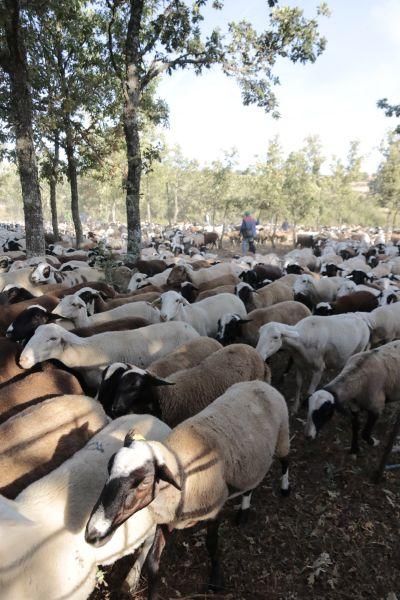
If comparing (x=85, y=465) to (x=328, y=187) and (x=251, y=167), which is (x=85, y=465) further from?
(x=328, y=187)

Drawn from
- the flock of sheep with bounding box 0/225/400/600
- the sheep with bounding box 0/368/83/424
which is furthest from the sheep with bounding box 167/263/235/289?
the sheep with bounding box 0/368/83/424

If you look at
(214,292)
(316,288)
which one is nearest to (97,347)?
(214,292)

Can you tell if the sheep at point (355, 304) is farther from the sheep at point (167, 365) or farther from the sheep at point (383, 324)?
the sheep at point (167, 365)

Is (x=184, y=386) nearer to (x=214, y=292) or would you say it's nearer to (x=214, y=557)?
(x=214, y=557)

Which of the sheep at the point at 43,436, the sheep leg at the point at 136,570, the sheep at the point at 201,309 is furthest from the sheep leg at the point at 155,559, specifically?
the sheep at the point at 201,309

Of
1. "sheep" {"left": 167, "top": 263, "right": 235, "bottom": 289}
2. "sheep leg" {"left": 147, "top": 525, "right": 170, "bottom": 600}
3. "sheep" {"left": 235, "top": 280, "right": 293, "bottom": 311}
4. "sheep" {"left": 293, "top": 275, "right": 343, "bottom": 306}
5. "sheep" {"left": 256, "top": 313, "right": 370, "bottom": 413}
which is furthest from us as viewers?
"sheep" {"left": 167, "top": 263, "right": 235, "bottom": 289}

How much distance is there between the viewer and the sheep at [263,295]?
336 inches

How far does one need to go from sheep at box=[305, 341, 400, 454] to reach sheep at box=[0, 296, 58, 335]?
4.85m

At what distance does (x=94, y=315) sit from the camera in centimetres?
670

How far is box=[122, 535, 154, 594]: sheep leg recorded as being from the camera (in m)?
3.05

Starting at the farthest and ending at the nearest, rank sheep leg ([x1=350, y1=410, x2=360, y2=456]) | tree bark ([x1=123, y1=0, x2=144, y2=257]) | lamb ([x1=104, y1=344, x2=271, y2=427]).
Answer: tree bark ([x1=123, y1=0, x2=144, y2=257]), sheep leg ([x1=350, y1=410, x2=360, y2=456]), lamb ([x1=104, y1=344, x2=271, y2=427])

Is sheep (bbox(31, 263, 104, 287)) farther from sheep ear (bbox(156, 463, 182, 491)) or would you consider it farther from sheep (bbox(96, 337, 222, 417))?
sheep ear (bbox(156, 463, 182, 491))

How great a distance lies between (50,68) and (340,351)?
13.4 m

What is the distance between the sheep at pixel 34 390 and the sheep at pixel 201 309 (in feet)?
8.74
